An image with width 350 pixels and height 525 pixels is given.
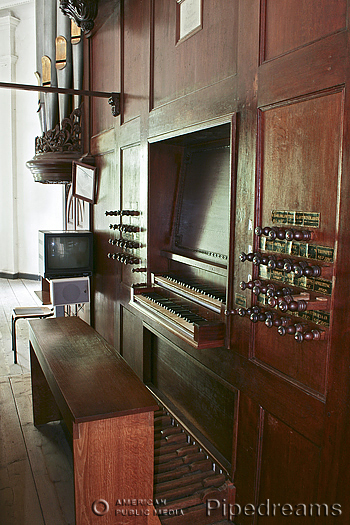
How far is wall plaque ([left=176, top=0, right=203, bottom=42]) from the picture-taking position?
2485mm

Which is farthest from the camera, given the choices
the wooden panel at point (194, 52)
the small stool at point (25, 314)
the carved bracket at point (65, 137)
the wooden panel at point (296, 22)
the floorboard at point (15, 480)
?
the carved bracket at point (65, 137)

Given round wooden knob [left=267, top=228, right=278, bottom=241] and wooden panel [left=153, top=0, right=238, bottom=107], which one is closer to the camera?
round wooden knob [left=267, top=228, right=278, bottom=241]

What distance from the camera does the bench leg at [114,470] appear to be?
192 centimetres

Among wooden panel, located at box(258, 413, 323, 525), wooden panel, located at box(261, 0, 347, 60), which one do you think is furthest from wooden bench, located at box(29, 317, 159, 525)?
wooden panel, located at box(261, 0, 347, 60)

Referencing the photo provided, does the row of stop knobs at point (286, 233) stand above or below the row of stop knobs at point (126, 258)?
above

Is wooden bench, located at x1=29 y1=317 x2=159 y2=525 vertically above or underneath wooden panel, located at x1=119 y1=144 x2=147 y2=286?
underneath

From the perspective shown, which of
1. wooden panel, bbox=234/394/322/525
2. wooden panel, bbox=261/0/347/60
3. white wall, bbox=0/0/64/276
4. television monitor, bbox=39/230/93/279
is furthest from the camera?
white wall, bbox=0/0/64/276

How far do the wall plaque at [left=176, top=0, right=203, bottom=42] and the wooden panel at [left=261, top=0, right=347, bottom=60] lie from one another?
680 millimetres

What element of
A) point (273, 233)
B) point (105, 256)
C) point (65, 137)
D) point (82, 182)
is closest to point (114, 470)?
point (273, 233)

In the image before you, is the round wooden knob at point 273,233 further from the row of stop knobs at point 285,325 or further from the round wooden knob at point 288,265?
the row of stop knobs at point 285,325

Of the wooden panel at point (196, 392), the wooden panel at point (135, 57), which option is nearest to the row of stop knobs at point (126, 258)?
the wooden panel at point (196, 392)

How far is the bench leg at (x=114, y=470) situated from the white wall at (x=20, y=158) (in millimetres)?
6720

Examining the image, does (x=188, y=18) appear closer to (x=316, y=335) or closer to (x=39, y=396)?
(x=316, y=335)

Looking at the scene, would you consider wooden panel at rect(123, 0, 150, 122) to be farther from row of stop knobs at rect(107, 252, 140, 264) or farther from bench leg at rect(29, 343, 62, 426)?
bench leg at rect(29, 343, 62, 426)
